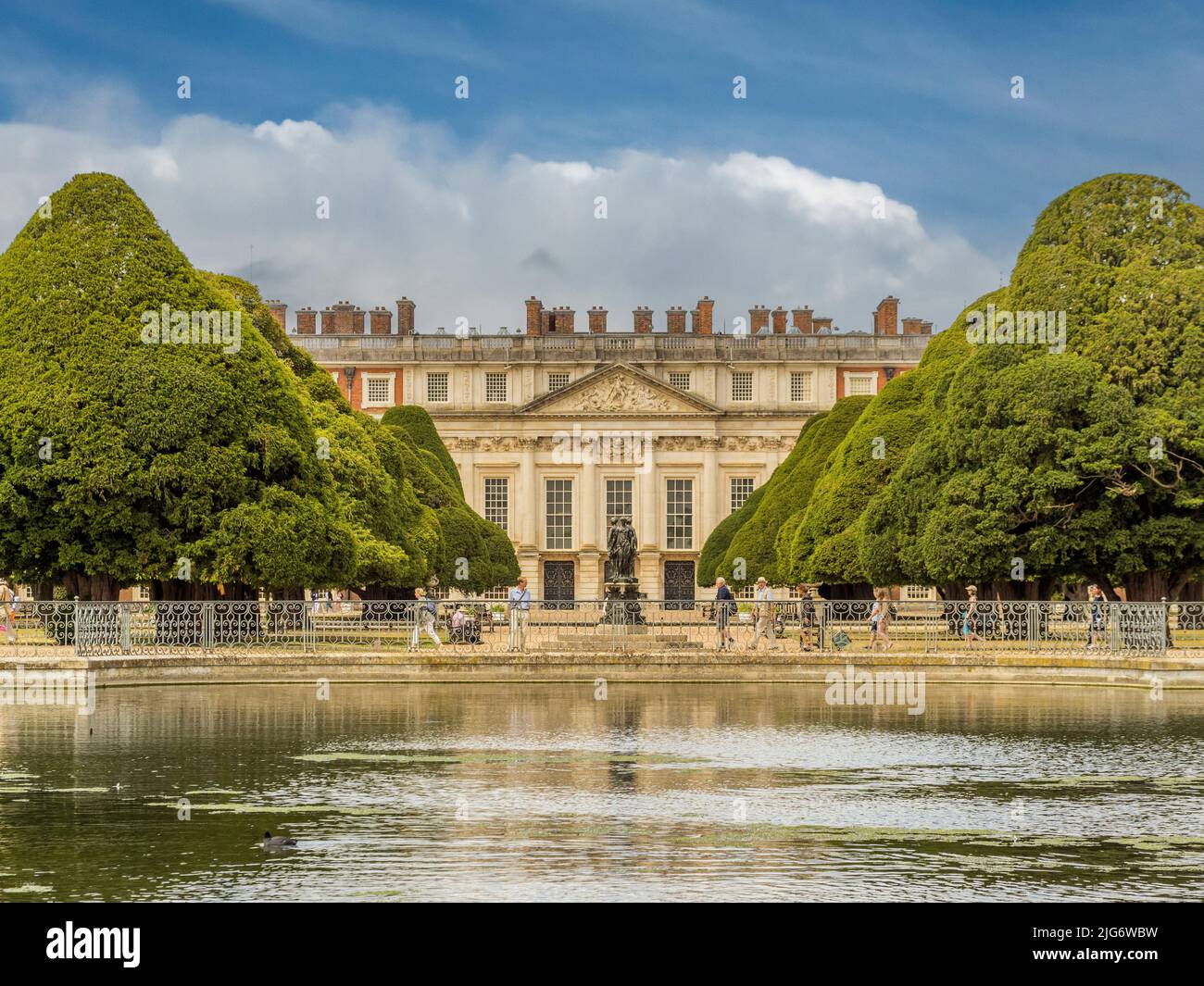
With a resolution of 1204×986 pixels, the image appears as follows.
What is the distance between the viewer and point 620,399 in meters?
79.5

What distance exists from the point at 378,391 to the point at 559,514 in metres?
10.8

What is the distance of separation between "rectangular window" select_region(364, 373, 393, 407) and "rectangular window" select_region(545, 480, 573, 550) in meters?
8.95

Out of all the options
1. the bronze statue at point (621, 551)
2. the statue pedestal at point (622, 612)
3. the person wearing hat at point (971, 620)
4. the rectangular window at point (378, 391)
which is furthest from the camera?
the rectangular window at point (378, 391)

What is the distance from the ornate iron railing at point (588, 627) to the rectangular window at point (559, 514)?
4764 cm

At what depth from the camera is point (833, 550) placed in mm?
41469

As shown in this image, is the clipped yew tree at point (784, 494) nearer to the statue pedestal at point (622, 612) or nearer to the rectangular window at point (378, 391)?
the statue pedestal at point (622, 612)

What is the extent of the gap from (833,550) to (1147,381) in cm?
1187

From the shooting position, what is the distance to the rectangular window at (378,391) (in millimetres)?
79188

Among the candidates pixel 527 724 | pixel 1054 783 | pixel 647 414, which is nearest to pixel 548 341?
pixel 647 414

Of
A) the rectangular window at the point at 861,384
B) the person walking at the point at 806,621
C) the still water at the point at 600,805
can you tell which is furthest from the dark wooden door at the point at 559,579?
the still water at the point at 600,805

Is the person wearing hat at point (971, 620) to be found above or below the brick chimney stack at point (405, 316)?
below

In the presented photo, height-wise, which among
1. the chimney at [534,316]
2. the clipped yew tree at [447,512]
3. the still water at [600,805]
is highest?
the chimney at [534,316]

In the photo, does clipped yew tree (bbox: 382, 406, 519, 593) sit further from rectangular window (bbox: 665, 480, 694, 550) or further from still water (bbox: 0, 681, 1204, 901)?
still water (bbox: 0, 681, 1204, 901)

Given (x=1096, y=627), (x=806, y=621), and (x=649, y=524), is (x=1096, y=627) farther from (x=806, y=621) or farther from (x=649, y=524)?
(x=649, y=524)
